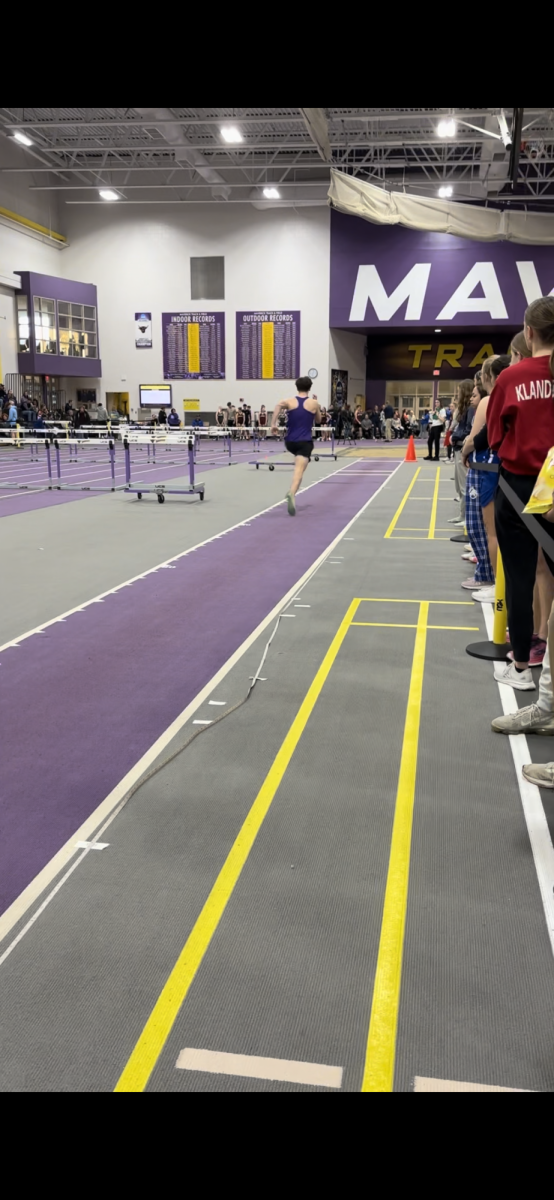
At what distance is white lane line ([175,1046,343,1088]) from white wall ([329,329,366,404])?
32871 mm

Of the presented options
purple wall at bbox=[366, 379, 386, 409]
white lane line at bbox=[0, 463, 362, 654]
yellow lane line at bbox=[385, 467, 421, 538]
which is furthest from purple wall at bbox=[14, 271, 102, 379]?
white lane line at bbox=[0, 463, 362, 654]

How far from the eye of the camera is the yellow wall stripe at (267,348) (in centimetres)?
3334

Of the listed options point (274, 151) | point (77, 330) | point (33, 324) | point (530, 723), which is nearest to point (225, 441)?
point (33, 324)

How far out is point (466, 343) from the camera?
3556 cm

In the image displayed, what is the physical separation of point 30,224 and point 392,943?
34.5 meters

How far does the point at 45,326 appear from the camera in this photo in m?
32.1

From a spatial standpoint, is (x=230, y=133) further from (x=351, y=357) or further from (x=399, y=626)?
(x=399, y=626)

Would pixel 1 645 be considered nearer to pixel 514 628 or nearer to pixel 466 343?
pixel 514 628

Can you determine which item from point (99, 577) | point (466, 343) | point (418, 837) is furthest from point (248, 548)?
point (466, 343)

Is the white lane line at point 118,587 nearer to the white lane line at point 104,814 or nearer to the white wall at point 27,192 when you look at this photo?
the white lane line at point 104,814

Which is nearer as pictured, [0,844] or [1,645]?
[0,844]

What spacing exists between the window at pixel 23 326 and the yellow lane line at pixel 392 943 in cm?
3075

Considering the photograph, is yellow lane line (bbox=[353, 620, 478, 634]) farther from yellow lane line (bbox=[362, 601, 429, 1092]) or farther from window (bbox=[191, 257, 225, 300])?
window (bbox=[191, 257, 225, 300])
